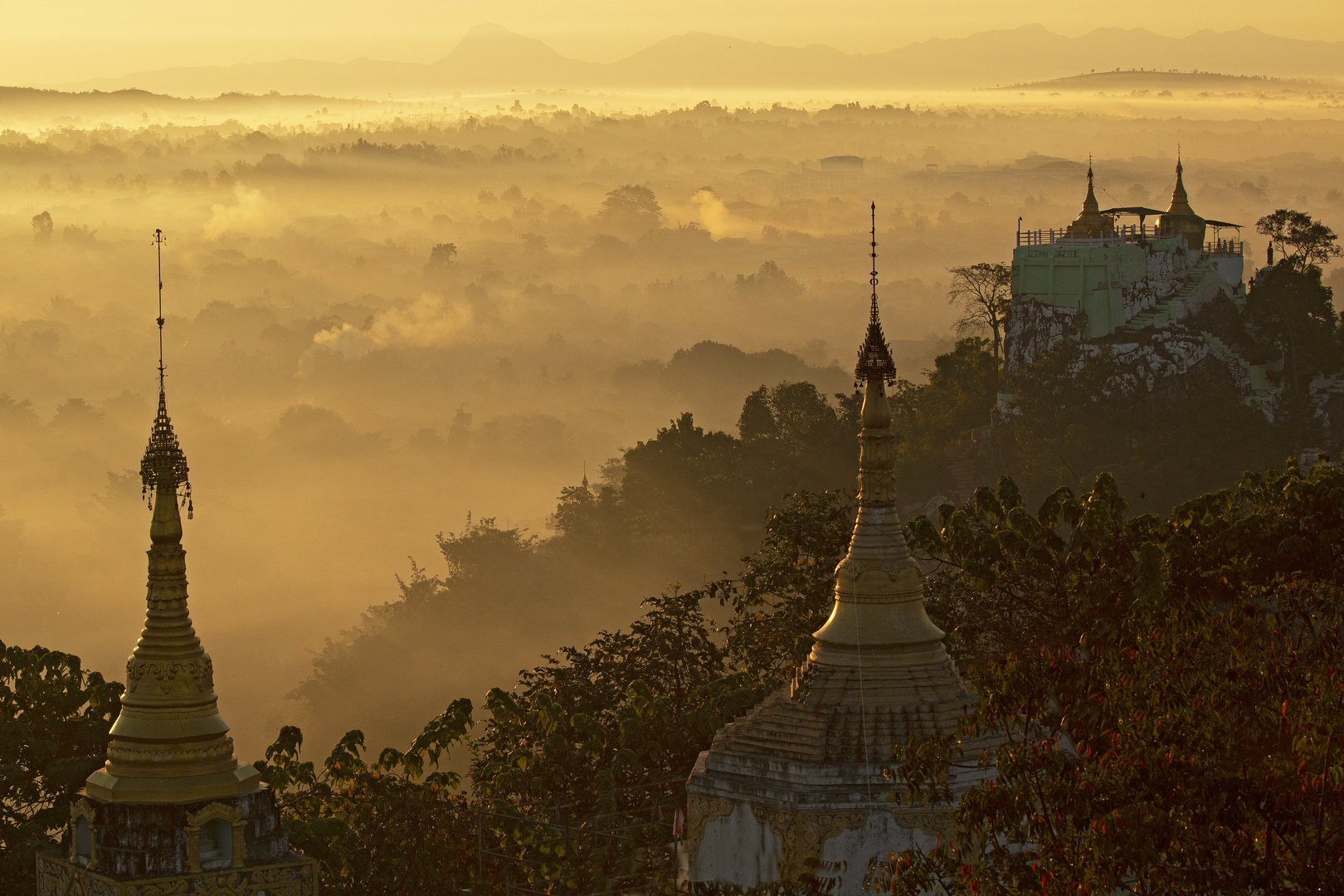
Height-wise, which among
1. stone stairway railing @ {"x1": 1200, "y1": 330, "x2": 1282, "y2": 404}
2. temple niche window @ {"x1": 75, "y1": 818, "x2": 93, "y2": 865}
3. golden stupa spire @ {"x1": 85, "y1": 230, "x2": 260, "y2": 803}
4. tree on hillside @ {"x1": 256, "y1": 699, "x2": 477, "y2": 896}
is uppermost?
stone stairway railing @ {"x1": 1200, "y1": 330, "x2": 1282, "y2": 404}

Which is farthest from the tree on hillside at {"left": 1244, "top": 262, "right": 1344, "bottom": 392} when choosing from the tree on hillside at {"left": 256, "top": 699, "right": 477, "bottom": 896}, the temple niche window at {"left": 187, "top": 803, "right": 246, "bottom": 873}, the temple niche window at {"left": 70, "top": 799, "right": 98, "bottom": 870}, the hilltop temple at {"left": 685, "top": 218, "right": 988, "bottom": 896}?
the temple niche window at {"left": 70, "top": 799, "right": 98, "bottom": 870}

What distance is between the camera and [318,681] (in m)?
155

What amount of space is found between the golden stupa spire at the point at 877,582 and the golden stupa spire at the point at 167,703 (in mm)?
10395

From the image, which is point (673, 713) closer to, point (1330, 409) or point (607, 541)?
point (1330, 409)

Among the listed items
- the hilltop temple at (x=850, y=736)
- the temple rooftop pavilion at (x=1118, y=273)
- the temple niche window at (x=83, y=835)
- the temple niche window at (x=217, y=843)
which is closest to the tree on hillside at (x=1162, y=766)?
the hilltop temple at (x=850, y=736)

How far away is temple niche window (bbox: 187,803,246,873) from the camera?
30.6 m

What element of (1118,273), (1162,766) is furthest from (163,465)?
(1118,273)

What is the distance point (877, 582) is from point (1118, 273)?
77.5m

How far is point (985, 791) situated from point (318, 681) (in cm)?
13645

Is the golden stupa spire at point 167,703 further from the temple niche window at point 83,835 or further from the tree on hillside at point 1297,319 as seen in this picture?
the tree on hillside at point 1297,319

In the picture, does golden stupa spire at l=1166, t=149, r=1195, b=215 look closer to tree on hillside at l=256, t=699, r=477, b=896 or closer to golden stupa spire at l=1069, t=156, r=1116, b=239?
golden stupa spire at l=1069, t=156, r=1116, b=239

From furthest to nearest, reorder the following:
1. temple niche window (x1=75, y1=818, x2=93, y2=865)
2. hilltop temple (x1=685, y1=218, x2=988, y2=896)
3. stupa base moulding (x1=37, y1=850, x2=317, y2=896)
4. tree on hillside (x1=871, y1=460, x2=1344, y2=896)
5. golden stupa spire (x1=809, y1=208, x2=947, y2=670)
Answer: golden stupa spire (x1=809, y1=208, x2=947, y2=670) → hilltop temple (x1=685, y1=218, x2=988, y2=896) → temple niche window (x1=75, y1=818, x2=93, y2=865) → stupa base moulding (x1=37, y1=850, x2=317, y2=896) → tree on hillside (x1=871, y1=460, x2=1344, y2=896)

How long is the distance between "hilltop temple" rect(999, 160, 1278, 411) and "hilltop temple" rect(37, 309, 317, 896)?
270 feet

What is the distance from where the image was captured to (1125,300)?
354 feet
